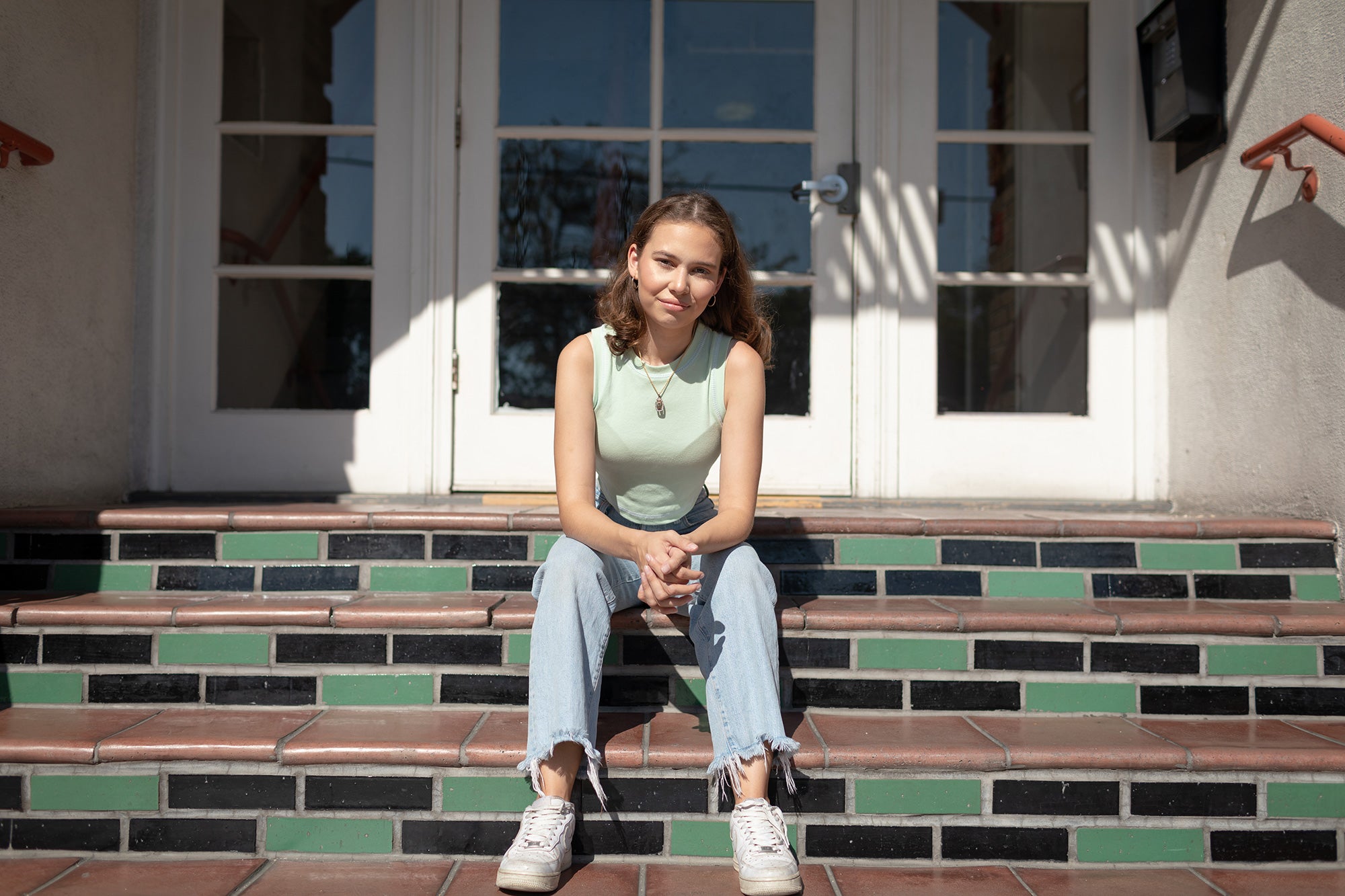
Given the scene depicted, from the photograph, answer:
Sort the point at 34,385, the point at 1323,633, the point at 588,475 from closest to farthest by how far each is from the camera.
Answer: the point at 588,475
the point at 1323,633
the point at 34,385

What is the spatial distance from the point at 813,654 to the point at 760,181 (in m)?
1.72

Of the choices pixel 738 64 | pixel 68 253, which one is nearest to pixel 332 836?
pixel 68 253

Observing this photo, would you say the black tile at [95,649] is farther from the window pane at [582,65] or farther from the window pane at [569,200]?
the window pane at [582,65]

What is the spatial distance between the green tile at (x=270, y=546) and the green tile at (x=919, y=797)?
55.9 inches

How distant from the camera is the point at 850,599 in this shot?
2.06m

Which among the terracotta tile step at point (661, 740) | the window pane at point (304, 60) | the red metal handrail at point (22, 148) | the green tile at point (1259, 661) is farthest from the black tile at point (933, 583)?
the red metal handrail at point (22, 148)

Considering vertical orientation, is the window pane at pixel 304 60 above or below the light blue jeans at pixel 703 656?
above

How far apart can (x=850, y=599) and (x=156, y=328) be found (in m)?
2.34

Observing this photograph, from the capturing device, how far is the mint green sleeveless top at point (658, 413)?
175 cm

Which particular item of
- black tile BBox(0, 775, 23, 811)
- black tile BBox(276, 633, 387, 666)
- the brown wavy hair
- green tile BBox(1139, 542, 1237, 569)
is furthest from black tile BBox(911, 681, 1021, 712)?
black tile BBox(0, 775, 23, 811)

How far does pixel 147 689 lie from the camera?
6.04 ft

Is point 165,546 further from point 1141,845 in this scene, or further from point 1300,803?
point 1300,803

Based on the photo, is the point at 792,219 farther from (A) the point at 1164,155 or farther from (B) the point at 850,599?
(B) the point at 850,599

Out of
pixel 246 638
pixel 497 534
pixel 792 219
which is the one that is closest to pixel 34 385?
pixel 246 638
